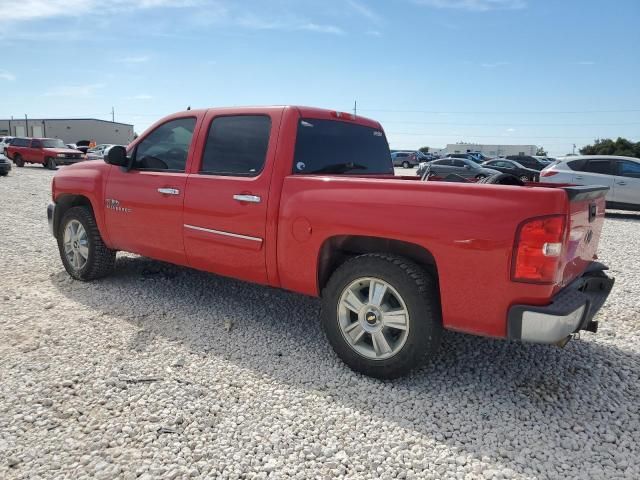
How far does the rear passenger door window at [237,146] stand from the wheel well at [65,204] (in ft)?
6.72

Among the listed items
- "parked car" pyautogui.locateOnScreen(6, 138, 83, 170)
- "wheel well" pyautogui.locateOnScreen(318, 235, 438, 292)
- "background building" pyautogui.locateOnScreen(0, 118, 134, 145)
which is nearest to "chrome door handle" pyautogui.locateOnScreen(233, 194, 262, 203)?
"wheel well" pyautogui.locateOnScreen(318, 235, 438, 292)

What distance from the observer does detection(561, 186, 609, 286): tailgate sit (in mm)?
Result: 2691

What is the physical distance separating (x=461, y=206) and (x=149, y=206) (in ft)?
9.67

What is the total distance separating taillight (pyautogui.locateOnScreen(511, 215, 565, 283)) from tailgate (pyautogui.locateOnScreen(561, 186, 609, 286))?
0.51 ft

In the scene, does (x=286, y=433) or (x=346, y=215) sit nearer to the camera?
(x=286, y=433)

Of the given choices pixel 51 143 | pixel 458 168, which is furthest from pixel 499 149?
pixel 51 143

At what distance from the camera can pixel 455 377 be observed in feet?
10.9

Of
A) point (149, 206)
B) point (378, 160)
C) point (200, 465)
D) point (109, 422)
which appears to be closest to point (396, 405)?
point (200, 465)

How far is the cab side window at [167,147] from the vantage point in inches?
170

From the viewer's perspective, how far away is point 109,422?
8.83 feet

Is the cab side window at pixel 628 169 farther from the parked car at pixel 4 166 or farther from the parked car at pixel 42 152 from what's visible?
the parked car at pixel 42 152

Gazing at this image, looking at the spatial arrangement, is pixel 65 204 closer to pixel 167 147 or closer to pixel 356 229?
pixel 167 147

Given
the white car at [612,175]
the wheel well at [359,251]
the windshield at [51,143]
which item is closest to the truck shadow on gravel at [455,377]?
the wheel well at [359,251]

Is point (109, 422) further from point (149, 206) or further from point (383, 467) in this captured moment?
point (149, 206)
